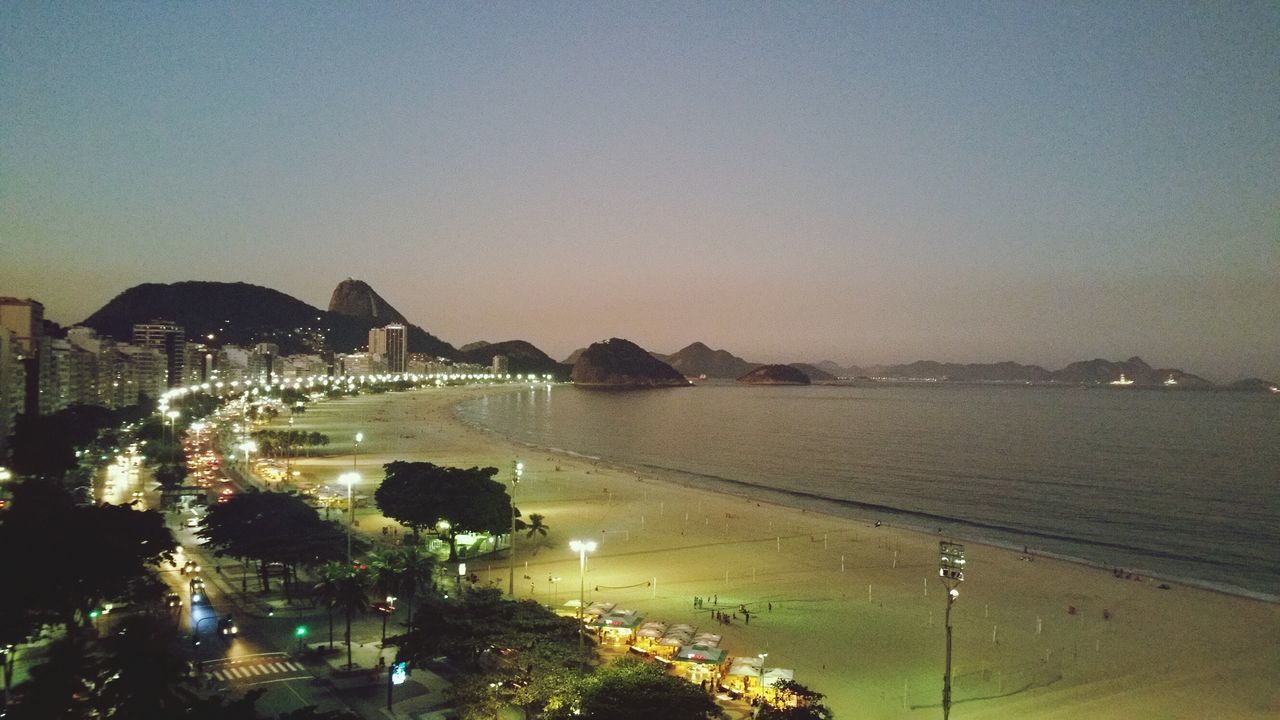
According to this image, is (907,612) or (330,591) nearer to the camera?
(330,591)

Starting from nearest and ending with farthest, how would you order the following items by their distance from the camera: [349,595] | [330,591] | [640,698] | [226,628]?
1. [640,698]
2. [349,595]
3. [330,591]
4. [226,628]

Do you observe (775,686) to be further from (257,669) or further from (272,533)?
(272,533)

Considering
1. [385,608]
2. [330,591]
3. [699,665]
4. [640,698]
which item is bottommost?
[699,665]

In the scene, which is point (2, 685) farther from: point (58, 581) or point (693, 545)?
point (693, 545)

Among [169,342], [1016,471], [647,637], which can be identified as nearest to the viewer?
[647,637]

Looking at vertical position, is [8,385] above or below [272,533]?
above

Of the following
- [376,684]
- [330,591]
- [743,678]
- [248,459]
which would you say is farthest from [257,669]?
[248,459]
